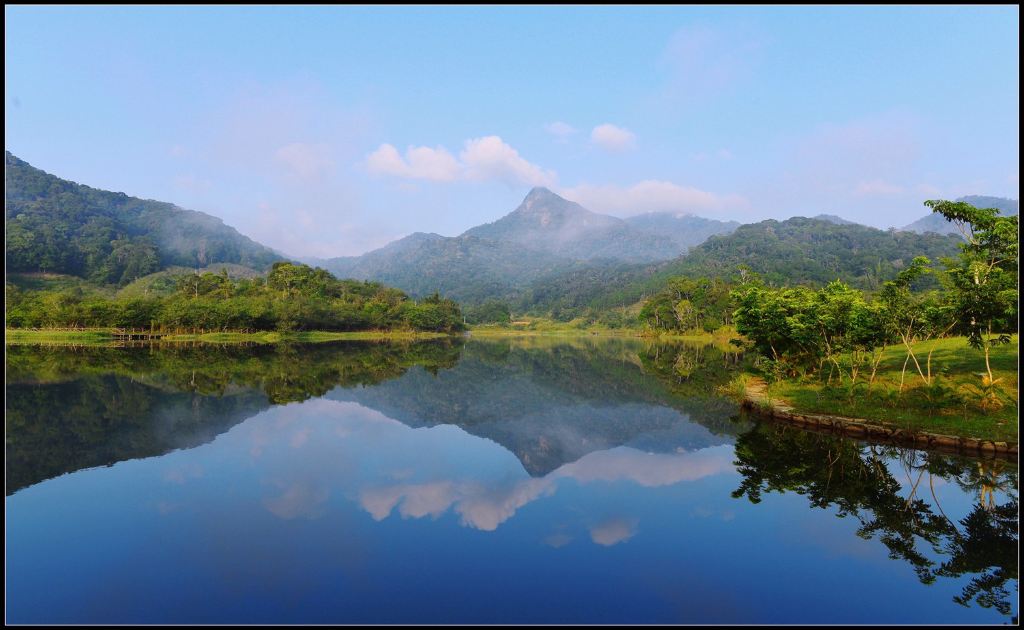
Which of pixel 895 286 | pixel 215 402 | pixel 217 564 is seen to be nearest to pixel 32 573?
pixel 217 564

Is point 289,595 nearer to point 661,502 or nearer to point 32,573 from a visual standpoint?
point 32,573

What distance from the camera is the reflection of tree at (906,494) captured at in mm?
9922

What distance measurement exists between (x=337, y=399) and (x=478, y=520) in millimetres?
20748

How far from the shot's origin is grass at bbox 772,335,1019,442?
17.6m

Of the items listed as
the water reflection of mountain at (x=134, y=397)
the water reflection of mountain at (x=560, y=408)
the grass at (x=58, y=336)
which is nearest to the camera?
the water reflection of mountain at (x=134, y=397)

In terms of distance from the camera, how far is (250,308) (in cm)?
8881

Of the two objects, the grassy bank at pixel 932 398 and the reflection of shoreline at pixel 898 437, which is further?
the grassy bank at pixel 932 398

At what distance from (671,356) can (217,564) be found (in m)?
61.4

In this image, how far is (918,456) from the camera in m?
16.7

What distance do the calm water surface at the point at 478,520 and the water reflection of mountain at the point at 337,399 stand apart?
0.25 m

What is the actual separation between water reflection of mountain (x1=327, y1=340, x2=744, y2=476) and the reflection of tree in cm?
368

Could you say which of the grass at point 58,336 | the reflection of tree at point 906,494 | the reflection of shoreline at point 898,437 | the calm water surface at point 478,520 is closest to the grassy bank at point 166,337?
the grass at point 58,336

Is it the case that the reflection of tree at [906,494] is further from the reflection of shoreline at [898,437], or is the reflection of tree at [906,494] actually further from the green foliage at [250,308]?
the green foliage at [250,308]

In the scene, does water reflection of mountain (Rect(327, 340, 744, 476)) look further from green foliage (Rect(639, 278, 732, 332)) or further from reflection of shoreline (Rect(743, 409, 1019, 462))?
green foliage (Rect(639, 278, 732, 332))
